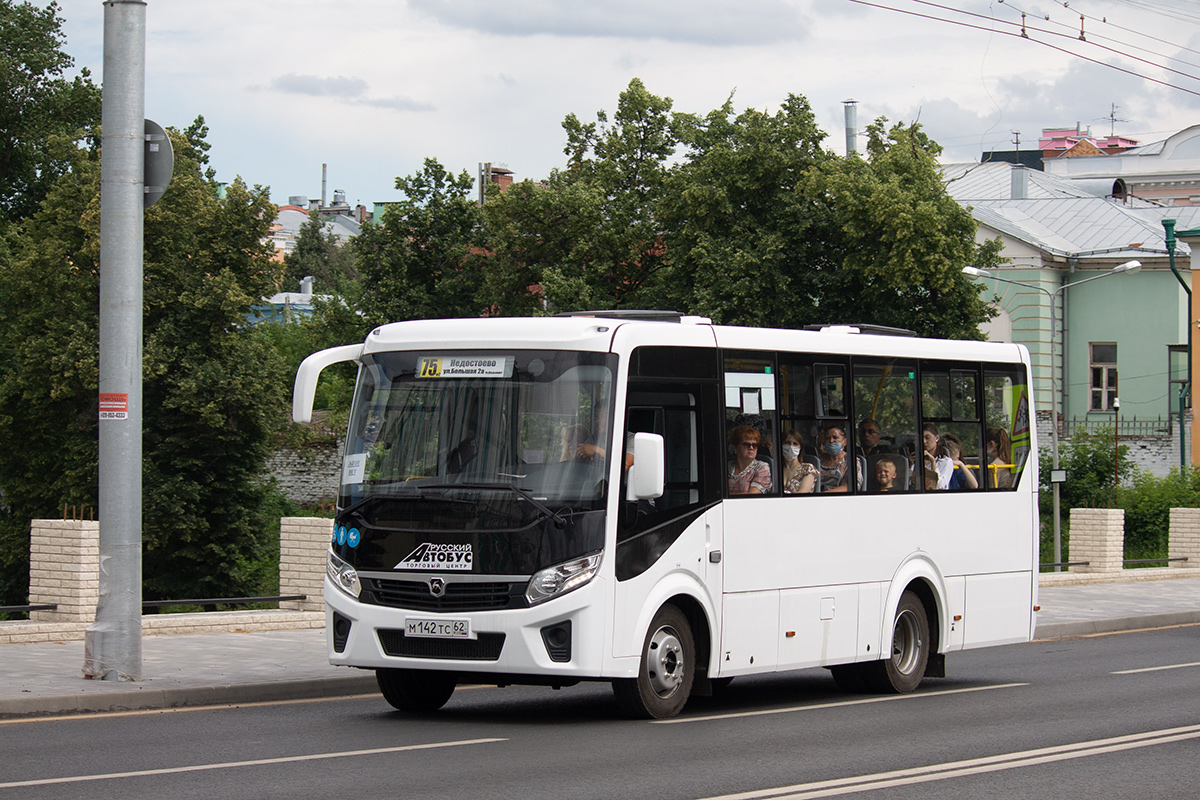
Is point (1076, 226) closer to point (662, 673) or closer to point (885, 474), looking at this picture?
point (885, 474)

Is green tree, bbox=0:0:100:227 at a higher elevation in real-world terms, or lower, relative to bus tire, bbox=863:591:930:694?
higher

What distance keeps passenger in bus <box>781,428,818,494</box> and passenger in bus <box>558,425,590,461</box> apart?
2.27 meters

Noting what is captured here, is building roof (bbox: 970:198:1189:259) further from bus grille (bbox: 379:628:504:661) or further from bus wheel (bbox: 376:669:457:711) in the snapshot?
bus grille (bbox: 379:628:504:661)

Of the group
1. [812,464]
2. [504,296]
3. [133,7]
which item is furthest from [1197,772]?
[504,296]

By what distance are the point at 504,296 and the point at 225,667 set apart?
3891 cm

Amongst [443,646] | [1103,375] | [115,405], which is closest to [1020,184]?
[1103,375]

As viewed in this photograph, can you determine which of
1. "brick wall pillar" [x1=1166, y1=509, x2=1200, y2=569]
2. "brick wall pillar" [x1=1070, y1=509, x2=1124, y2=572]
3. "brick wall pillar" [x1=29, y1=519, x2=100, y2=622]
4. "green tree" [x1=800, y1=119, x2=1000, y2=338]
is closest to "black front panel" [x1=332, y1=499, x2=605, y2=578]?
"brick wall pillar" [x1=29, y1=519, x2=100, y2=622]

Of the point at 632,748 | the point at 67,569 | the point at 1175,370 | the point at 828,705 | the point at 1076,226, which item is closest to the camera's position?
the point at 632,748

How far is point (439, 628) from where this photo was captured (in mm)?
11000

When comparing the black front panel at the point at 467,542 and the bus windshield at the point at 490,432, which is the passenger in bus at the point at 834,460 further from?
the black front panel at the point at 467,542

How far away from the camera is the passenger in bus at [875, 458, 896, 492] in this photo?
1385 centimetres

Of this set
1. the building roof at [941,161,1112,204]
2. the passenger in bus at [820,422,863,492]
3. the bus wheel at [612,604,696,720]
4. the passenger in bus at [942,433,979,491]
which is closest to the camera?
the bus wheel at [612,604,696,720]

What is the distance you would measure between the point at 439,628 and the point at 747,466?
2.79 metres

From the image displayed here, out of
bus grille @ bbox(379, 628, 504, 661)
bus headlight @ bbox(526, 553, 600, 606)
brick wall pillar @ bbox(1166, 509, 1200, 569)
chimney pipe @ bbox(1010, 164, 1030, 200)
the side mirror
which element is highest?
chimney pipe @ bbox(1010, 164, 1030, 200)
